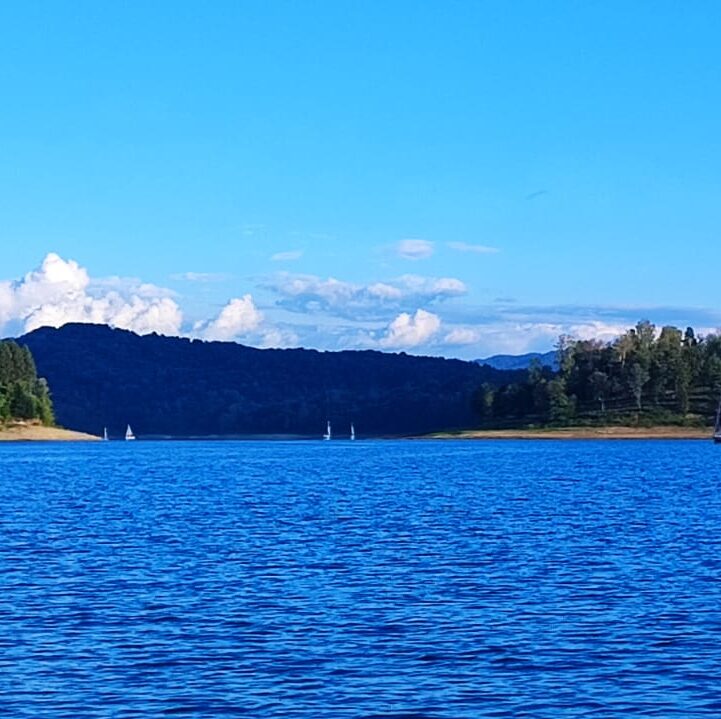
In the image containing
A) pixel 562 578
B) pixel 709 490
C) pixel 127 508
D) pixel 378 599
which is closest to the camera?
pixel 378 599

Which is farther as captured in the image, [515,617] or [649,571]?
[649,571]

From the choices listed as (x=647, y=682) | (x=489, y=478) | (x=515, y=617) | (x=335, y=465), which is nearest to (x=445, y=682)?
(x=647, y=682)

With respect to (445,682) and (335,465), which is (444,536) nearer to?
(445,682)

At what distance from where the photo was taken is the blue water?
112 feet

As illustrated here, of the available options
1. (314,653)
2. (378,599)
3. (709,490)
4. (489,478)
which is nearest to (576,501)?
(709,490)

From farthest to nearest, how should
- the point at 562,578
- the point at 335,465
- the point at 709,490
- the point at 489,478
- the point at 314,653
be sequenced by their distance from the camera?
1. the point at 335,465
2. the point at 489,478
3. the point at 709,490
4. the point at 562,578
5. the point at 314,653

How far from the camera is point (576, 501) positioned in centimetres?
10319

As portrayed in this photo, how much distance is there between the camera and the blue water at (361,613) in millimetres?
34094

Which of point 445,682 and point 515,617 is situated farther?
point 515,617

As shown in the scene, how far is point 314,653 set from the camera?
39094 mm

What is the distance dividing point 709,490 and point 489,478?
3130 cm

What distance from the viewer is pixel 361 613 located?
45594 millimetres

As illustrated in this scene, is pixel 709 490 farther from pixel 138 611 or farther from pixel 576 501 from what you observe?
pixel 138 611

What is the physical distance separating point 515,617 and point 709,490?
3093 inches
